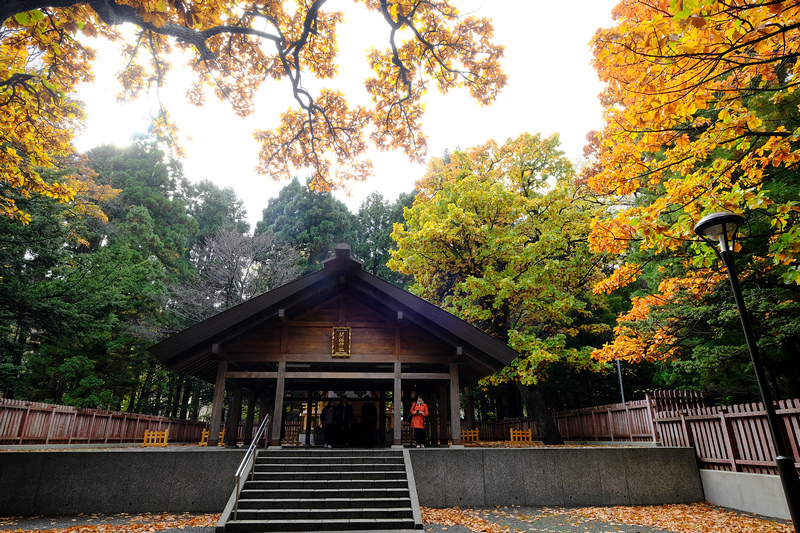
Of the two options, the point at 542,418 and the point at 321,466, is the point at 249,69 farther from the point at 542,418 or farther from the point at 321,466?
the point at 542,418

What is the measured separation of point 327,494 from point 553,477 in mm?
5121

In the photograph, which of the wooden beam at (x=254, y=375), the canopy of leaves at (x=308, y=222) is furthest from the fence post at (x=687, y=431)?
the canopy of leaves at (x=308, y=222)

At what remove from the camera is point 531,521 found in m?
7.93

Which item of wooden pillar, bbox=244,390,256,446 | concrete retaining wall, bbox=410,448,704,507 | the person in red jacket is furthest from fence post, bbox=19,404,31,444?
concrete retaining wall, bbox=410,448,704,507

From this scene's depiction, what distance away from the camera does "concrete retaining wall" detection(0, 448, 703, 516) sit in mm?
8609

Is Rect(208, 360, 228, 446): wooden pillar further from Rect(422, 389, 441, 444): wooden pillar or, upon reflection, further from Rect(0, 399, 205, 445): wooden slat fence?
Rect(0, 399, 205, 445): wooden slat fence

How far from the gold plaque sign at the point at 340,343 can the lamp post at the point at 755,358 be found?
8.08 metres

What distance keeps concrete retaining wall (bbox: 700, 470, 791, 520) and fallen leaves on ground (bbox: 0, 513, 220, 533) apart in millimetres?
10371

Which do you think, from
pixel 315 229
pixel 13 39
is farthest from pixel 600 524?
pixel 315 229

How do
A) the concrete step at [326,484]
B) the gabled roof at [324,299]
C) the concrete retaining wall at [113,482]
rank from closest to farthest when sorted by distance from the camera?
the concrete step at [326,484]
the concrete retaining wall at [113,482]
the gabled roof at [324,299]

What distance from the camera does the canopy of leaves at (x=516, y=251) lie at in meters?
14.8

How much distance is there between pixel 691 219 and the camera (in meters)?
6.23

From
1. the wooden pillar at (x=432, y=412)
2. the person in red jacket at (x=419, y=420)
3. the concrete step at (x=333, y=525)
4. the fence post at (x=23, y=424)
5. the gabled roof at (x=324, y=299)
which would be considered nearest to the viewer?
the concrete step at (x=333, y=525)

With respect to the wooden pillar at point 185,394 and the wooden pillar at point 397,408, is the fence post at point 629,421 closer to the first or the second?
the wooden pillar at point 397,408
